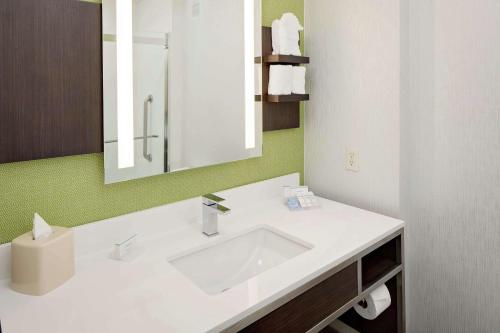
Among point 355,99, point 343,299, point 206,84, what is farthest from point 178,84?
point 343,299

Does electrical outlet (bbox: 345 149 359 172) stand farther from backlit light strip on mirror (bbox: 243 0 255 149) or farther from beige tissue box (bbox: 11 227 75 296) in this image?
beige tissue box (bbox: 11 227 75 296)

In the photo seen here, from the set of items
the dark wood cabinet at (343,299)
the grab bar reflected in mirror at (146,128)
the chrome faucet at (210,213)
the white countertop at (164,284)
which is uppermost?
the grab bar reflected in mirror at (146,128)

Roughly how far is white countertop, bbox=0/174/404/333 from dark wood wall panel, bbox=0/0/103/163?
0.31 metres

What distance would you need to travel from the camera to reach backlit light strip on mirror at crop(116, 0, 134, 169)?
114 centimetres

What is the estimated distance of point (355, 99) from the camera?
1.58m

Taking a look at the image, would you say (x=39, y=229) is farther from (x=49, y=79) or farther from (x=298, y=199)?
(x=298, y=199)

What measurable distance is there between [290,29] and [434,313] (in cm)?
139

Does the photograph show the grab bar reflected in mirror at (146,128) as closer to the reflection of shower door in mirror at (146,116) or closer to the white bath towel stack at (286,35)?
the reflection of shower door in mirror at (146,116)

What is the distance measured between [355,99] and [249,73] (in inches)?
19.4

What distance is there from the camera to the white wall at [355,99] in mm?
1457

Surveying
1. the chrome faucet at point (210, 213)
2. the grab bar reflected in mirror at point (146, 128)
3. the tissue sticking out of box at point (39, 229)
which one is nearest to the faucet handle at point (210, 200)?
the chrome faucet at point (210, 213)

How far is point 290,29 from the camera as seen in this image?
1537 mm

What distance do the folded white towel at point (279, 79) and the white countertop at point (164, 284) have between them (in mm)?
558

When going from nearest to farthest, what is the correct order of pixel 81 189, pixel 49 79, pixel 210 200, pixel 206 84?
1. pixel 49 79
2. pixel 81 189
3. pixel 210 200
4. pixel 206 84
